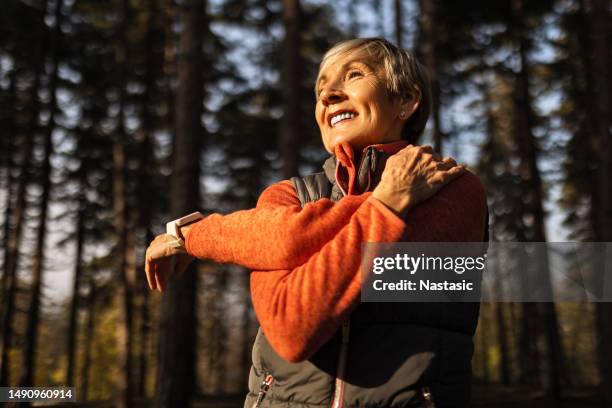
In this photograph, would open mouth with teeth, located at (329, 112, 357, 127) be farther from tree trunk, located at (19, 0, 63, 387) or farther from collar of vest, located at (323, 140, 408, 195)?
tree trunk, located at (19, 0, 63, 387)

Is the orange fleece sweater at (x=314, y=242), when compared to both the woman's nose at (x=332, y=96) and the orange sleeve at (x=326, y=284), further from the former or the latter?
the woman's nose at (x=332, y=96)

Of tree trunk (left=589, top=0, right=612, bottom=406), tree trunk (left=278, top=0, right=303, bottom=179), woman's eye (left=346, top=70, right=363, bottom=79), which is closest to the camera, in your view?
woman's eye (left=346, top=70, right=363, bottom=79)

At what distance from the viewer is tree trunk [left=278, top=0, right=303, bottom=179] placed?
32.7 ft

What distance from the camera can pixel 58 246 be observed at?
75.0 ft

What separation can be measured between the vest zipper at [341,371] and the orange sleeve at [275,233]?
0.23 m

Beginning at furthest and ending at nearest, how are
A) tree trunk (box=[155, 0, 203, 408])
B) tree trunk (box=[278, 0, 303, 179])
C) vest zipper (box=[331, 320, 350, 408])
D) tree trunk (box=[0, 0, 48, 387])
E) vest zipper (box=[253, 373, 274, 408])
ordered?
1. tree trunk (box=[0, 0, 48, 387])
2. tree trunk (box=[278, 0, 303, 179])
3. tree trunk (box=[155, 0, 203, 408])
4. vest zipper (box=[253, 373, 274, 408])
5. vest zipper (box=[331, 320, 350, 408])

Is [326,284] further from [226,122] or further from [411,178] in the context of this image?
[226,122]

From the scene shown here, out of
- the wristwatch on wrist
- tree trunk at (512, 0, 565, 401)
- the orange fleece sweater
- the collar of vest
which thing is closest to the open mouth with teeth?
the collar of vest

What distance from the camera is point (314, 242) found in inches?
56.8

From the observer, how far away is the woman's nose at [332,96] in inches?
70.6

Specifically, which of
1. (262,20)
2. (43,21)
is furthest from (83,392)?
(262,20)

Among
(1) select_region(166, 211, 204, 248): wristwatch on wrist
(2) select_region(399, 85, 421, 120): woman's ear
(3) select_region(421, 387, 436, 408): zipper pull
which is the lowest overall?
(3) select_region(421, 387, 436, 408): zipper pull

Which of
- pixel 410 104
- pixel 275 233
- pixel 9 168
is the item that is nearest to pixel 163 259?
pixel 275 233

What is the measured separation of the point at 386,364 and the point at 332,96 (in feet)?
2.87
